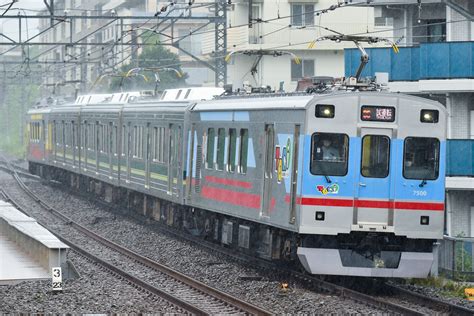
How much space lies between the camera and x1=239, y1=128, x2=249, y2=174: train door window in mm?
17830

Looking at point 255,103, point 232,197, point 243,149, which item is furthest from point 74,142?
point 255,103

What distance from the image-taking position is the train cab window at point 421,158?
49.9ft

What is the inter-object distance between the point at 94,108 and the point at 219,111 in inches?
564

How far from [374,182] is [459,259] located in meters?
3.20

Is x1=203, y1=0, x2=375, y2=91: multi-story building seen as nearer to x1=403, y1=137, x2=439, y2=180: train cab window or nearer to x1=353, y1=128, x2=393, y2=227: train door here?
x1=403, y1=137, x2=439, y2=180: train cab window

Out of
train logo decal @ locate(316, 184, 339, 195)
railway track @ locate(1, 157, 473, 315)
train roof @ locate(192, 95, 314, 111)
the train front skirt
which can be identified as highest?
train roof @ locate(192, 95, 314, 111)

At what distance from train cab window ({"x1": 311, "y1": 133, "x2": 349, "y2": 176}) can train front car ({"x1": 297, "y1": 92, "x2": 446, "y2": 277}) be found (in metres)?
0.01

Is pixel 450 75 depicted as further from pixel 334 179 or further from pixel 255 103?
pixel 334 179

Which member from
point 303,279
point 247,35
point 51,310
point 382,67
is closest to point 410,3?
point 382,67

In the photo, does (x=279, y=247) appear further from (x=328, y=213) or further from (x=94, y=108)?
(x=94, y=108)

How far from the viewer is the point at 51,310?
1357 cm

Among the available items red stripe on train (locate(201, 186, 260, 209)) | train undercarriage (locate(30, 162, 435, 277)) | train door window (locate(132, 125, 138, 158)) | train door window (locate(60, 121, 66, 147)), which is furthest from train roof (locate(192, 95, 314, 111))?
train door window (locate(60, 121, 66, 147))

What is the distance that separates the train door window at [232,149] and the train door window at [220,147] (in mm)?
359

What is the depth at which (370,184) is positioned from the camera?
15.0m
